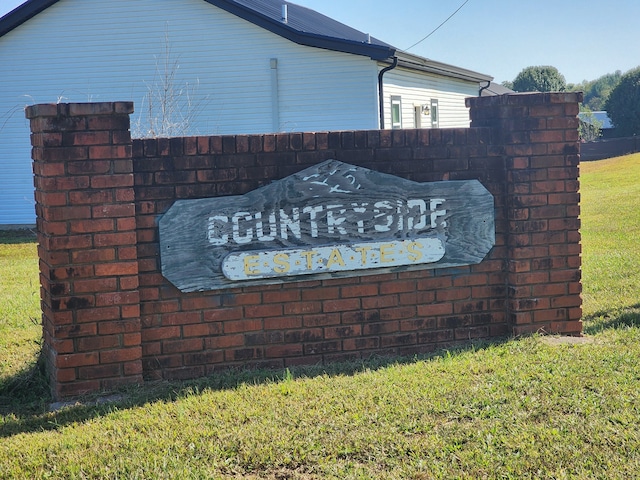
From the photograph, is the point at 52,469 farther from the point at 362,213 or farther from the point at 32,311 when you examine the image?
the point at 32,311

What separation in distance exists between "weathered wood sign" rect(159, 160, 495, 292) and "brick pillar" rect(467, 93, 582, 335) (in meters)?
0.24

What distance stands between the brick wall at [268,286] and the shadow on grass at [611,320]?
1.65ft

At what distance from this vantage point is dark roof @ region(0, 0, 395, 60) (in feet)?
54.9

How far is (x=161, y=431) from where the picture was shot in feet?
14.1

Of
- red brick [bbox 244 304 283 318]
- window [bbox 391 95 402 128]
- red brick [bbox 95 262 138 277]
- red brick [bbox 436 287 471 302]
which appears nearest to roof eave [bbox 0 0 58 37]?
window [bbox 391 95 402 128]

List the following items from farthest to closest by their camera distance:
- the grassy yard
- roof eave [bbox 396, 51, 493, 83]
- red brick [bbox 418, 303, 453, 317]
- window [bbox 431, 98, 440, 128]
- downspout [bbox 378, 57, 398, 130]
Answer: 1. window [bbox 431, 98, 440, 128]
2. roof eave [bbox 396, 51, 493, 83]
3. downspout [bbox 378, 57, 398, 130]
4. red brick [bbox 418, 303, 453, 317]
5. the grassy yard

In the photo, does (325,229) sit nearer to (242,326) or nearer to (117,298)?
(242,326)

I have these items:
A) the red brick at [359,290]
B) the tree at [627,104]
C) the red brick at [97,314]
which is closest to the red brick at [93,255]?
the red brick at [97,314]

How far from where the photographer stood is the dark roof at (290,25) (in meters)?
16.7

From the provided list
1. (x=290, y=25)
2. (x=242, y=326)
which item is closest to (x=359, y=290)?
(x=242, y=326)

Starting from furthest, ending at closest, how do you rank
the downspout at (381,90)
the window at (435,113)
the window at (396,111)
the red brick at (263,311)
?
1. the window at (435,113)
2. the window at (396,111)
3. the downspout at (381,90)
4. the red brick at (263,311)

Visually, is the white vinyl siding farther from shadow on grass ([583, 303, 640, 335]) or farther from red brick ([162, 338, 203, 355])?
red brick ([162, 338, 203, 355])

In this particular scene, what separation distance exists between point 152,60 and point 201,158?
13.9 meters

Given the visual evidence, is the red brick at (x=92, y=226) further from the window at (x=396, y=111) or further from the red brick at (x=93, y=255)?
the window at (x=396, y=111)
